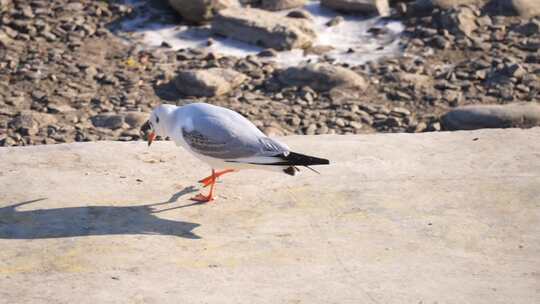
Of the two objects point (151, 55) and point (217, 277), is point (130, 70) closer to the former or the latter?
point (151, 55)

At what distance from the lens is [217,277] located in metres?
5.02

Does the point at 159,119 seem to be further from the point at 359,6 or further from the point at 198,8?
the point at 359,6

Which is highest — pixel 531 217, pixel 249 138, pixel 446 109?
pixel 249 138

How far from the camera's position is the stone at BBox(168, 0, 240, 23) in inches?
423

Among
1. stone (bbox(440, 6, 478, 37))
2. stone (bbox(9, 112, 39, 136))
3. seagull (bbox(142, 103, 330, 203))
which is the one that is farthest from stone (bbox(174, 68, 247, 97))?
seagull (bbox(142, 103, 330, 203))

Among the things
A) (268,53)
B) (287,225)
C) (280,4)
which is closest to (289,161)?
(287,225)

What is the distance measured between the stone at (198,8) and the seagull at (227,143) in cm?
466

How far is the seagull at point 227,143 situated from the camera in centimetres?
580

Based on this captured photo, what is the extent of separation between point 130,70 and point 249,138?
435cm

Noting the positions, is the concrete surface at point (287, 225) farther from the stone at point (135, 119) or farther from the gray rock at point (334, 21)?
the gray rock at point (334, 21)

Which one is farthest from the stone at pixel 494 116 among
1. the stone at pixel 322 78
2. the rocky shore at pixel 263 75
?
the stone at pixel 322 78

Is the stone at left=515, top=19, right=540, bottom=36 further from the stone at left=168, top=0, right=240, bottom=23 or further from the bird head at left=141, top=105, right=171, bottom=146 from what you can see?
the bird head at left=141, top=105, right=171, bottom=146

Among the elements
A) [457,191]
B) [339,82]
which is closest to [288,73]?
[339,82]

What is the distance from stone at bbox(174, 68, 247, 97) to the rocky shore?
0.04 ft
